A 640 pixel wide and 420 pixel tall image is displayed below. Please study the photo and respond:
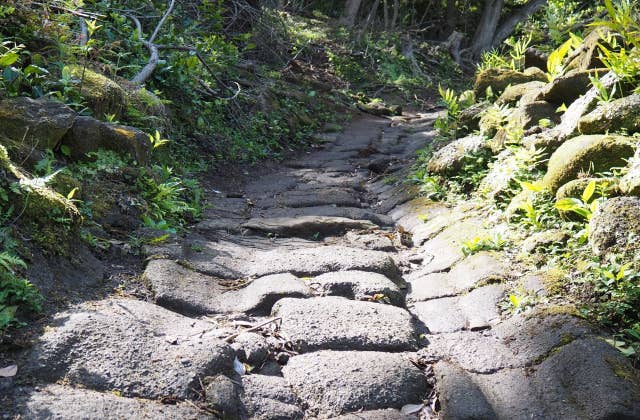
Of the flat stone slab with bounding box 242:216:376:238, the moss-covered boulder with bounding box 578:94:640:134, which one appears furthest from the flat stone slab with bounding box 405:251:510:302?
the moss-covered boulder with bounding box 578:94:640:134

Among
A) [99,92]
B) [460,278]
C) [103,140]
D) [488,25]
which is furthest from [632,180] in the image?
[488,25]

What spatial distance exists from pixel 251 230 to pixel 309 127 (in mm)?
5060

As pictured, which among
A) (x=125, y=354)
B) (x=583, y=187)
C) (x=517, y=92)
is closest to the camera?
(x=125, y=354)

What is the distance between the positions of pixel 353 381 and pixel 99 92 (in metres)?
3.65

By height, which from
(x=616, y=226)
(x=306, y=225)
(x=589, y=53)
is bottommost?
(x=306, y=225)

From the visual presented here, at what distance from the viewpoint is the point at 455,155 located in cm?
555

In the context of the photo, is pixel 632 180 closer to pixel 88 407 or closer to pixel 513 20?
pixel 88 407

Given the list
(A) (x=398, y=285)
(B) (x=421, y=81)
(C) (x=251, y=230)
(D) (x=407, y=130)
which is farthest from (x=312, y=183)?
(B) (x=421, y=81)

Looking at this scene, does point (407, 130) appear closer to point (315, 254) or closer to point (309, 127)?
point (309, 127)

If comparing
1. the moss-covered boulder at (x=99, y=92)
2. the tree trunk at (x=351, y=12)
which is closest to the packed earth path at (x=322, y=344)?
the moss-covered boulder at (x=99, y=92)

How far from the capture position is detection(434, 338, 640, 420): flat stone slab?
2201 mm

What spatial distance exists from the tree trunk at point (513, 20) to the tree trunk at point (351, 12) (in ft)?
13.9

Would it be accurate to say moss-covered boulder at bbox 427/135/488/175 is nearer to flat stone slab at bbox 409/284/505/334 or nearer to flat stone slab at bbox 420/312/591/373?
flat stone slab at bbox 409/284/505/334

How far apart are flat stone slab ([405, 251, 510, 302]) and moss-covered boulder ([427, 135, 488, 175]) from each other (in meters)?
1.79
